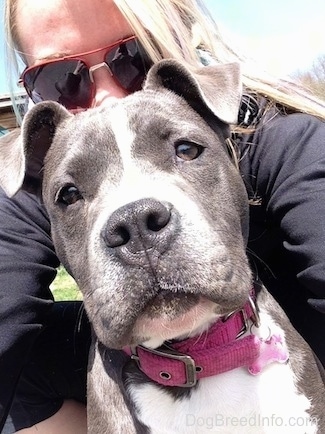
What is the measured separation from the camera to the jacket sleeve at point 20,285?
126 inches

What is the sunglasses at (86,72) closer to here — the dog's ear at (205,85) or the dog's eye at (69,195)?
the dog's ear at (205,85)

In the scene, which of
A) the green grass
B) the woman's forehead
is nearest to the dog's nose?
the woman's forehead

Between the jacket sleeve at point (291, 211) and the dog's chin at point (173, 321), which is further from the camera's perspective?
the jacket sleeve at point (291, 211)

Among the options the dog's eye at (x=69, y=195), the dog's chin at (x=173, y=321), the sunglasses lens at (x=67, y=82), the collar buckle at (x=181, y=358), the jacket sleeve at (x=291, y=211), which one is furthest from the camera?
the sunglasses lens at (x=67, y=82)

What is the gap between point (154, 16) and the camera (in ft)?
11.8

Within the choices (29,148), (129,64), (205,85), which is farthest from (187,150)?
(129,64)

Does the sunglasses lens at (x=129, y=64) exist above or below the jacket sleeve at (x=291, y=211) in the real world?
above

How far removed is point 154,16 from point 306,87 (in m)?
0.94

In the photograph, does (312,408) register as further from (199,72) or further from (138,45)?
(138,45)

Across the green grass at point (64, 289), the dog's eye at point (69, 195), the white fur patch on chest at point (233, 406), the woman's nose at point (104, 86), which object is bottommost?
the green grass at point (64, 289)

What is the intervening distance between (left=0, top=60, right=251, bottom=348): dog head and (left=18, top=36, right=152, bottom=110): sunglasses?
46 cm

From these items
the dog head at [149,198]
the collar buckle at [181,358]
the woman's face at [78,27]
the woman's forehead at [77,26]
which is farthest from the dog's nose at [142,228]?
the woman's forehead at [77,26]

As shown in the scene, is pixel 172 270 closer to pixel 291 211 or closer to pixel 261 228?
pixel 291 211

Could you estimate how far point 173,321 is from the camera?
2.55m
